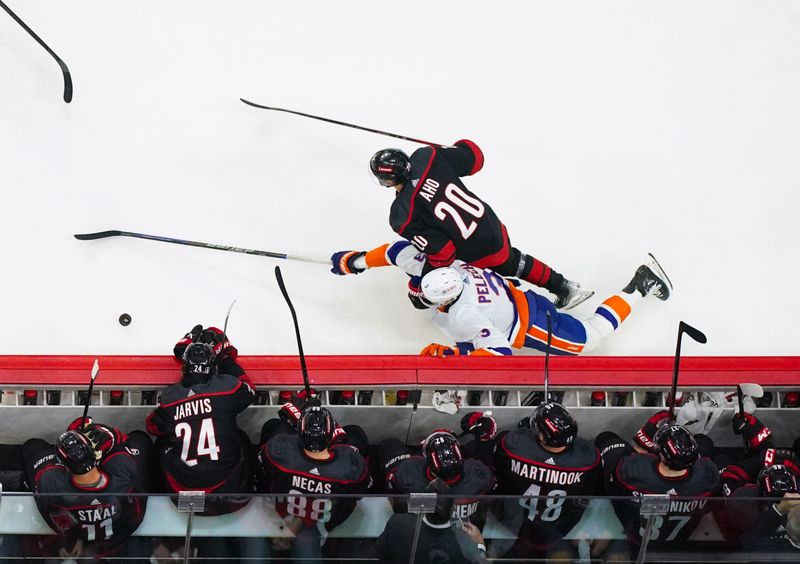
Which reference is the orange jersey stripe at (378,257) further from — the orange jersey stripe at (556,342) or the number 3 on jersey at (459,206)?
the orange jersey stripe at (556,342)

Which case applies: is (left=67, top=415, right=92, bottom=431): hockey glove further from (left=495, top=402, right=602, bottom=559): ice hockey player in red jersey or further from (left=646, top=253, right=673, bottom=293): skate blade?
(left=646, top=253, right=673, bottom=293): skate blade

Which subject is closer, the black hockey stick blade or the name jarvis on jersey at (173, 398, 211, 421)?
the name jarvis on jersey at (173, 398, 211, 421)

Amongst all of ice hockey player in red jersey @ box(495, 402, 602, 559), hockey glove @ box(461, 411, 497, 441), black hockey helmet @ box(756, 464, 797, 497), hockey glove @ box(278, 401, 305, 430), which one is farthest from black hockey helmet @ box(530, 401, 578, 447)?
hockey glove @ box(278, 401, 305, 430)

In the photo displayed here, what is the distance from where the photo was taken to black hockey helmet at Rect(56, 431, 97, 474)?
3246mm

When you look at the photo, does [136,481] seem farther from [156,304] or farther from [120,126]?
[120,126]

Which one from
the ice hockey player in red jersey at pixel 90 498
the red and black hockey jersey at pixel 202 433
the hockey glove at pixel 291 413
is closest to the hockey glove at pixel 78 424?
the ice hockey player in red jersey at pixel 90 498

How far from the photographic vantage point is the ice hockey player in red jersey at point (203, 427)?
3617 mm

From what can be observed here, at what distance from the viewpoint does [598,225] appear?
486 cm

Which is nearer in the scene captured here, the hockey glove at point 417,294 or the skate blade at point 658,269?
the hockey glove at point 417,294

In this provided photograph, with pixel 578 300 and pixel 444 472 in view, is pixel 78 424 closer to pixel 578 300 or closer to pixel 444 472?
pixel 444 472

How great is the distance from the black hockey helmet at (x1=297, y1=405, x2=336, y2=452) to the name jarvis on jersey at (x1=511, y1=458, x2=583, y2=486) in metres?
0.64

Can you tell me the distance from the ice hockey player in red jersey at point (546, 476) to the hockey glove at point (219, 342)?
1.05 m

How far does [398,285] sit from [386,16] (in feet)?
4.79

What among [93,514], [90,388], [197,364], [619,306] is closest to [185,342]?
[197,364]
